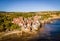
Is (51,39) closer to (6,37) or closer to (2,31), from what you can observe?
(6,37)

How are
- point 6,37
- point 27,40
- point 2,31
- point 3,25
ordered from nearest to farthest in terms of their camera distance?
point 27,40, point 6,37, point 2,31, point 3,25

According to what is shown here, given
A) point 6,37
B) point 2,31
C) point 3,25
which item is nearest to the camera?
point 6,37

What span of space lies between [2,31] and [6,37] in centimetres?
232

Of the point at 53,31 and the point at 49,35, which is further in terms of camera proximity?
the point at 53,31

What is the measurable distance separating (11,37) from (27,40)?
1968mm

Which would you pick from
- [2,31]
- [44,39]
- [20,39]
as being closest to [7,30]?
[2,31]

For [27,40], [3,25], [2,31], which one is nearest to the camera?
[27,40]

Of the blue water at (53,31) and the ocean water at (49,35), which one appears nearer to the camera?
the ocean water at (49,35)

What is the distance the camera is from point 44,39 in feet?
45.4

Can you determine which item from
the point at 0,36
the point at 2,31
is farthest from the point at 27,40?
the point at 2,31

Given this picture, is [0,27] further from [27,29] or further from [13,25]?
[27,29]

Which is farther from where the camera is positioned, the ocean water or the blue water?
the blue water

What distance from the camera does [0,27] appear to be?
56.4ft

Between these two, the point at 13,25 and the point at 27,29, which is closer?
the point at 27,29
